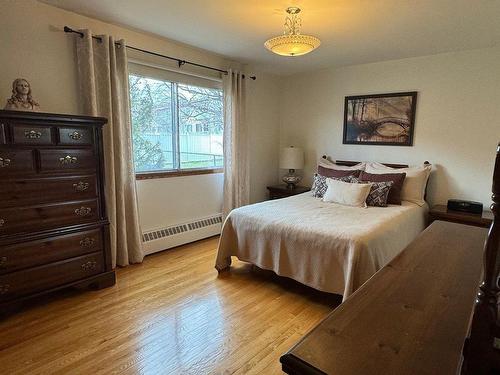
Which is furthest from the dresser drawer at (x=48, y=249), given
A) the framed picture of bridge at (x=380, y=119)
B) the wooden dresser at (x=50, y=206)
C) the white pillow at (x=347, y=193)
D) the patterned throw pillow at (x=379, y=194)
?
the framed picture of bridge at (x=380, y=119)

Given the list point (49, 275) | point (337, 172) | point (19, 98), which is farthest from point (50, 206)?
point (337, 172)

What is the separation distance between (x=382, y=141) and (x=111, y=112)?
3191mm

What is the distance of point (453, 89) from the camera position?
3377mm

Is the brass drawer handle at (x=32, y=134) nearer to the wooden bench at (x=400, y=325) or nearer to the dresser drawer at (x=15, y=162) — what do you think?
the dresser drawer at (x=15, y=162)

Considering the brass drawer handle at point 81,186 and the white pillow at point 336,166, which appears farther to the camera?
the white pillow at point 336,166

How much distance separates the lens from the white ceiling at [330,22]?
2287mm

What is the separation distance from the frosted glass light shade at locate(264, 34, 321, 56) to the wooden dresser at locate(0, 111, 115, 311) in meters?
1.50

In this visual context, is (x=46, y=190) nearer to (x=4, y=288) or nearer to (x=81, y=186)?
(x=81, y=186)

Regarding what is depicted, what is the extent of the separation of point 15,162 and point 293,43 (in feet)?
6.93

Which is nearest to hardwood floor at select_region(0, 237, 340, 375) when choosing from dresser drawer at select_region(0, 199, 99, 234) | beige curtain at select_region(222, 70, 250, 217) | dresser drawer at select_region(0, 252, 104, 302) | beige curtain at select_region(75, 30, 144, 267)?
dresser drawer at select_region(0, 252, 104, 302)

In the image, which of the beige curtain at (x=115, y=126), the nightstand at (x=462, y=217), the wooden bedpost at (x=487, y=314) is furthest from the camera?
the nightstand at (x=462, y=217)

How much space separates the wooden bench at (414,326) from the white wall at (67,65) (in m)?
2.74

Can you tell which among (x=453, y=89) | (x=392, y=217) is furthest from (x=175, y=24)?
(x=453, y=89)

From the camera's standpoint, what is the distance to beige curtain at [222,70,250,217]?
12.7ft
